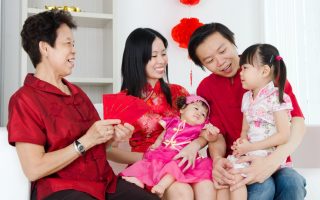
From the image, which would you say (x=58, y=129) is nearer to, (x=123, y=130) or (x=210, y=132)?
(x=123, y=130)

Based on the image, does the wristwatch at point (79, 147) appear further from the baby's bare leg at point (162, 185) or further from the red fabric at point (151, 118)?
the red fabric at point (151, 118)

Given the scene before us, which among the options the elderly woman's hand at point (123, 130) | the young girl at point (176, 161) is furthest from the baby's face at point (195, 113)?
the elderly woman's hand at point (123, 130)

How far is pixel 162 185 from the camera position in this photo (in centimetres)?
179

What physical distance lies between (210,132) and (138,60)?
55cm

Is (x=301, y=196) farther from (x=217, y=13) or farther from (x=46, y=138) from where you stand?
(x=217, y=13)

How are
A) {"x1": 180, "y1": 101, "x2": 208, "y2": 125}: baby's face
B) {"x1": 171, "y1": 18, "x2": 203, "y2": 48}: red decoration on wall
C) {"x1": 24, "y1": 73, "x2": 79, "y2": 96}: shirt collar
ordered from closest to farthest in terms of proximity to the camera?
{"x1": 24, "y1": 73, "x2": 79, "y2": 96}: shirt collar → {"x1": 180, "y1": 101, "x2": 208, "y2": 125}: baby's face → {"x1": 171, "y1": 18, "x2": 203, "y2": 48}: red decoration on wall

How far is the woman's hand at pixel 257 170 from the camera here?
175 cm

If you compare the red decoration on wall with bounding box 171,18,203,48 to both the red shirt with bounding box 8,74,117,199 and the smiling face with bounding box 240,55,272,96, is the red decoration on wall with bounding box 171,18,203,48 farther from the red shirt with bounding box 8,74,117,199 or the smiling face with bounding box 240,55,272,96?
the red shirt with bounding box 8,74,117,199

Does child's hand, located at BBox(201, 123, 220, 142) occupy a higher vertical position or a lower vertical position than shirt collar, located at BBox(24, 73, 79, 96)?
lower

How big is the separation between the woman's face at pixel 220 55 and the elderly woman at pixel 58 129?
602mm

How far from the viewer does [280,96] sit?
183 centimetres

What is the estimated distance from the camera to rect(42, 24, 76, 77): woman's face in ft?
5.86

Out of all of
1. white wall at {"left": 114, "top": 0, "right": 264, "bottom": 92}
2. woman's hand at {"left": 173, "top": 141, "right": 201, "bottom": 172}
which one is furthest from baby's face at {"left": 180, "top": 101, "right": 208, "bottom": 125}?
white wall at {"left": 114, "top": 0, "right": 264, "bottom": 92}

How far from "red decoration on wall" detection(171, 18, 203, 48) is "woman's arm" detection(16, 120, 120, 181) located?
2469 mm
